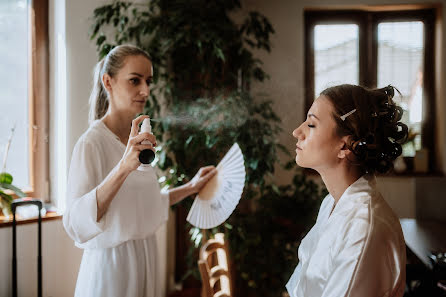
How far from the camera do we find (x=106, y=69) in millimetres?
1437

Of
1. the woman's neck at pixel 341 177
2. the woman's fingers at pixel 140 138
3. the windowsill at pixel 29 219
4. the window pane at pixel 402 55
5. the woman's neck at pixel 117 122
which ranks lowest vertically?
the windowsill at pixel 29 219

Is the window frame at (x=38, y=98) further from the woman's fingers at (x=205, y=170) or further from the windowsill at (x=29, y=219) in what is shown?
the woman's fingers at (x=205, y=170)

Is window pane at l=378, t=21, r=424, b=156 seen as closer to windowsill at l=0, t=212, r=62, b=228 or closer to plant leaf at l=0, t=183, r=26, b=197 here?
windowsill at l=0, t=212, r=62, b=228

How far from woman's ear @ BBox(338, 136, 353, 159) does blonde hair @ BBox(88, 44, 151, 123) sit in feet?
2.51

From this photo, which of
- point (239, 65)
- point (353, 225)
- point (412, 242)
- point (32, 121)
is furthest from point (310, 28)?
point (353, 225)

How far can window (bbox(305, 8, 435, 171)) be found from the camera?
3.63 meters

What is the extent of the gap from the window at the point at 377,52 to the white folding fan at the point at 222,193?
2.17 m

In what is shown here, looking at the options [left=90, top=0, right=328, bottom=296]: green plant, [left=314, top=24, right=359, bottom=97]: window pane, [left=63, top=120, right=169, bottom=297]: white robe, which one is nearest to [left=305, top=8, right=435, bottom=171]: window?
[left=314, top=24, right=359, bottom=97]: window pane

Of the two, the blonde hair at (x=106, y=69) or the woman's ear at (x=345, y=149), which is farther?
the blonde hair at (x=106, y=69)

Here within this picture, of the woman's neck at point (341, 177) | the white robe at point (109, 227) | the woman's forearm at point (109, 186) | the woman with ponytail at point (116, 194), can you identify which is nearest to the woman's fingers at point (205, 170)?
the woman with ponytail at point (116, 194)

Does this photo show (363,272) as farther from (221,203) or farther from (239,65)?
(239,65)

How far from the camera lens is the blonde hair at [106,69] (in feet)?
4.67

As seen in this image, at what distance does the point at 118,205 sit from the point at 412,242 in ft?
5.40

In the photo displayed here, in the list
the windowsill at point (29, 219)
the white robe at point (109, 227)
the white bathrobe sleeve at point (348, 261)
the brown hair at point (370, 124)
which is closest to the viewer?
the white bathrobe sleeve at point (348, 261)
